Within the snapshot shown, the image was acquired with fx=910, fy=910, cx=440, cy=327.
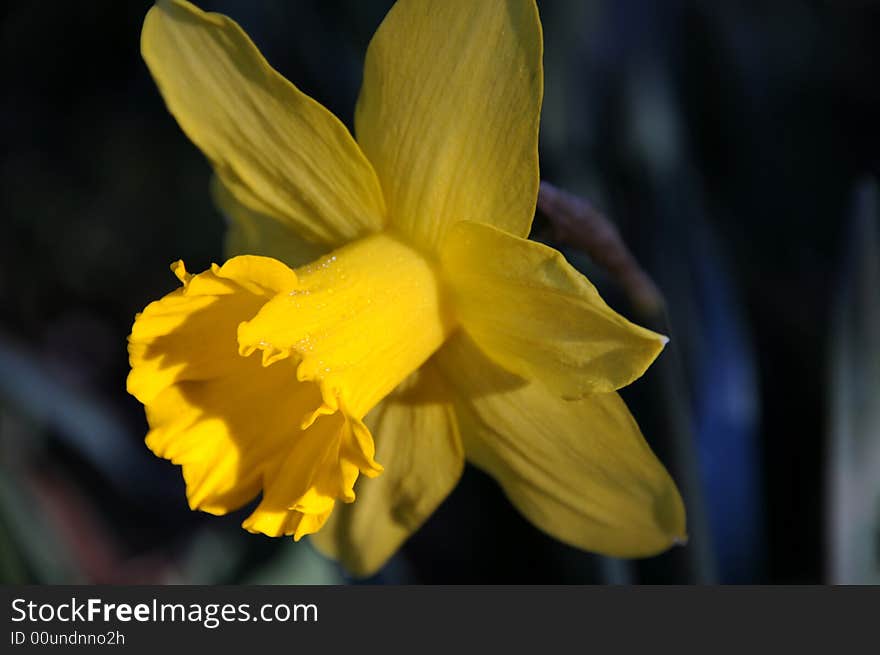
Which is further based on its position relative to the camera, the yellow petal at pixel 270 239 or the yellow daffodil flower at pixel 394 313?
the yellow petal at pixel 270 239

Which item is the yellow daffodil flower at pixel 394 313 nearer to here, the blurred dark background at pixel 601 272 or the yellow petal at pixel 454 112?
the yellow petal at pixel 454 112

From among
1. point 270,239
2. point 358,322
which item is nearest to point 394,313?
point 358,322

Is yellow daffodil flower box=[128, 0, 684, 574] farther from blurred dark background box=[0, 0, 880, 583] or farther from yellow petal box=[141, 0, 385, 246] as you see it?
blurred dark background box=[0, 0, 880, 583]

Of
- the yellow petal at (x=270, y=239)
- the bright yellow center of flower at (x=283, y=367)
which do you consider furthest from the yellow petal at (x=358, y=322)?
the yellow petal at (x=270, y=239)

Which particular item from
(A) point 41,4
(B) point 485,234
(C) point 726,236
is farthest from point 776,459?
(A) point 41,4

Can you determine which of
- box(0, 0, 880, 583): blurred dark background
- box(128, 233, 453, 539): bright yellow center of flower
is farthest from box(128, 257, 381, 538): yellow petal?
box(0, 0, 880, 583): blurred dark background

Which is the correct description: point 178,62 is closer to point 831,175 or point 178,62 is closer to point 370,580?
point 370,580

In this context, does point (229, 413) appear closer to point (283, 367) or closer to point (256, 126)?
point (283, 367)
